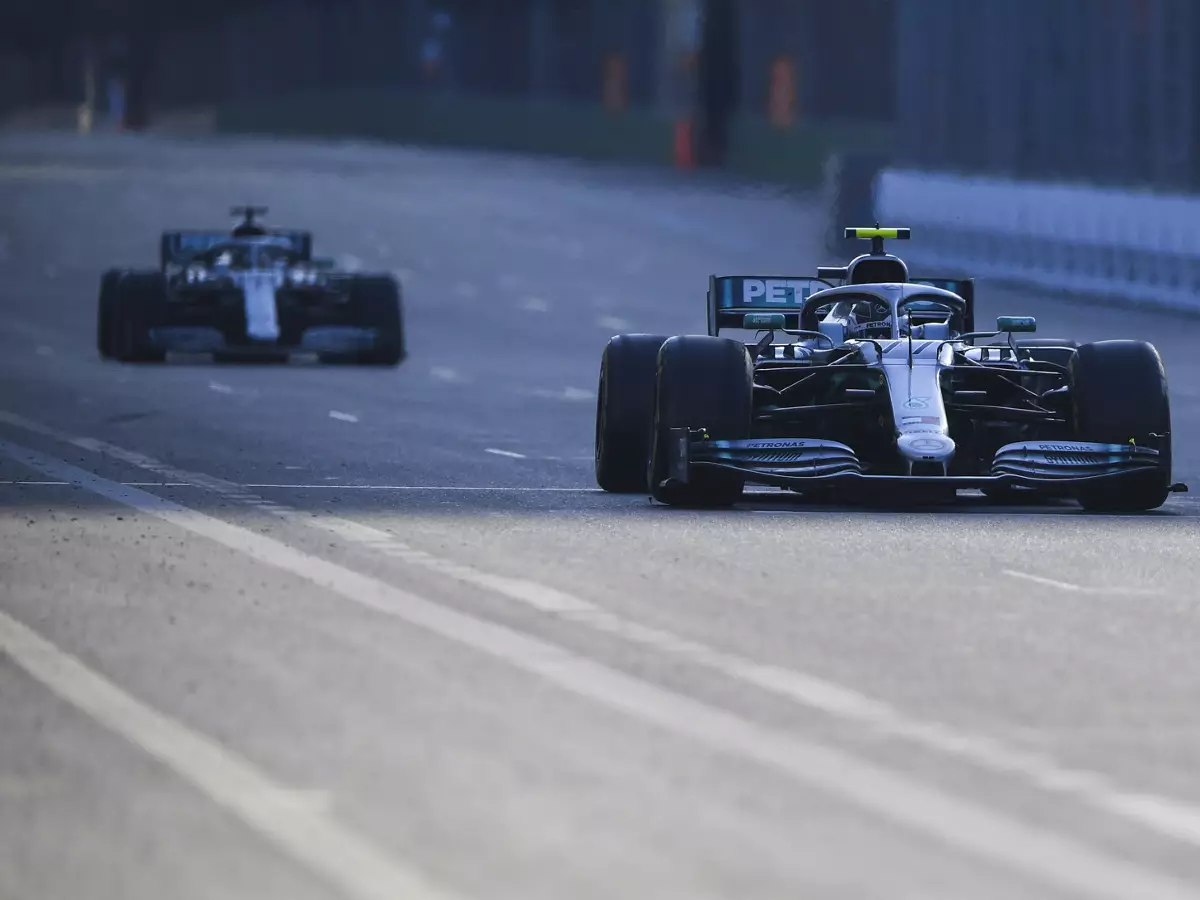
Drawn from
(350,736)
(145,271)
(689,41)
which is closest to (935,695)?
(350,736)

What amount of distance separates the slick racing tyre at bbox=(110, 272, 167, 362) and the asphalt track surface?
275 inches

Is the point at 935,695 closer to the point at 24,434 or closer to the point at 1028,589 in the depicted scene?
the point at 1028,589

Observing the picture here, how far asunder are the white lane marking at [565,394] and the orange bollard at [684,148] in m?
52.9

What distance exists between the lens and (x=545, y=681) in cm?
1038

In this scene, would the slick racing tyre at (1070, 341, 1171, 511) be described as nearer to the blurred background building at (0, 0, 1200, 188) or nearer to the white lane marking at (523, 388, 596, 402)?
the white lane marking at (523, 388, 596, 402)

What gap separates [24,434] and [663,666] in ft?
37.8

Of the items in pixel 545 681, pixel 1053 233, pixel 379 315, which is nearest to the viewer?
pixel 545 681

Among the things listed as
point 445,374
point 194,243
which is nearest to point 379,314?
point 445,374

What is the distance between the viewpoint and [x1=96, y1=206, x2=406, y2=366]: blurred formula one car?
99.5 ft

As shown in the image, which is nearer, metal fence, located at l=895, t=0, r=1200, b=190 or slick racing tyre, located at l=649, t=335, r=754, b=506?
slick racing tyre, located at l=649, t=335, r=754, b=506

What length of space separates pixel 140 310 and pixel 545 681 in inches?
804

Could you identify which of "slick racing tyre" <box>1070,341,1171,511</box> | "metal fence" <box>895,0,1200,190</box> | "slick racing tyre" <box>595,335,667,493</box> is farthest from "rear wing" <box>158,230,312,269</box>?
"metal fence" <box>895,0,1200,190</box>

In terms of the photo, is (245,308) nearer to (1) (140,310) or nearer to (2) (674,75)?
(1) (140,310)

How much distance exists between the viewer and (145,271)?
30.7m
